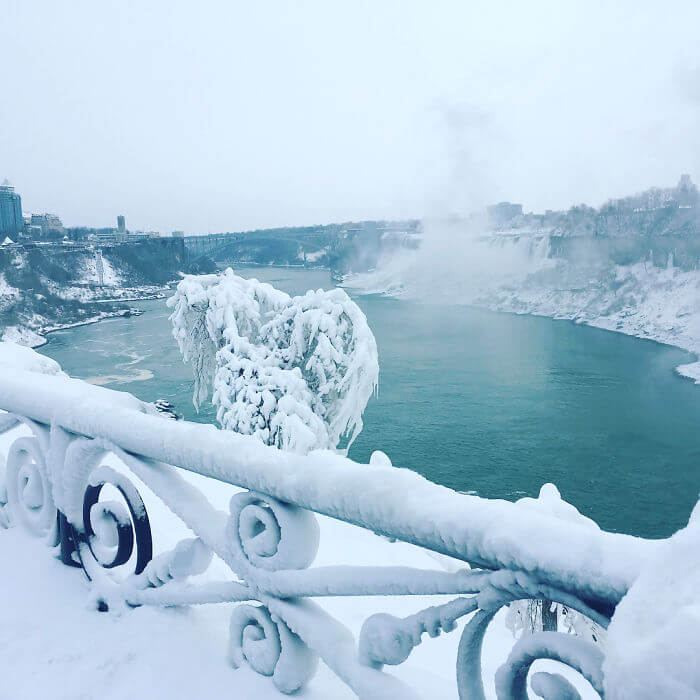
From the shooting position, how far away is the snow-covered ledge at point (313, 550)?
60 centimetres

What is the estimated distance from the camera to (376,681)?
846 millimetres

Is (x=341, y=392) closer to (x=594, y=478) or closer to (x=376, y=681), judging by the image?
(x=376, y=681)

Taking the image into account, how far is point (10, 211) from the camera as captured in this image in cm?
5947

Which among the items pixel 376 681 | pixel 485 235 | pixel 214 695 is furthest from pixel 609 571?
pixel 485 235

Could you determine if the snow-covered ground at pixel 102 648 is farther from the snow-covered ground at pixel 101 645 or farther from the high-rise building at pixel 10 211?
the high-rise building at pixel 10 211

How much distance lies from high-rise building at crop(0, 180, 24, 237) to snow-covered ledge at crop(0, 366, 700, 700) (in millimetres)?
63916

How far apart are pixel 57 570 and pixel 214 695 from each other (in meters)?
0.71

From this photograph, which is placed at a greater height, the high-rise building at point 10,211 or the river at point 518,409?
the high-rise building at point 10,211

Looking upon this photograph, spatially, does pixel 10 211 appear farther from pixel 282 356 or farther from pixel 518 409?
pixel 282 356

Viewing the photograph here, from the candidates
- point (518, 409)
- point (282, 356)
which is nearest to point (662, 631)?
point (282, 356)

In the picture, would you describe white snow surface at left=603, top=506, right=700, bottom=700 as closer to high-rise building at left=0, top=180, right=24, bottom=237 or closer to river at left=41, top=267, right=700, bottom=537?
river at left=41, top=267, right=700, bottom=537

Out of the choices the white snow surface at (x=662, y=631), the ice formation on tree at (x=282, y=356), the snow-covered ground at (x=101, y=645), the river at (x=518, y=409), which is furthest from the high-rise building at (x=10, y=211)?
the white snow surface at (x=662, y=631)

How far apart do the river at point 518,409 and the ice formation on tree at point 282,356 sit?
33.1 ft

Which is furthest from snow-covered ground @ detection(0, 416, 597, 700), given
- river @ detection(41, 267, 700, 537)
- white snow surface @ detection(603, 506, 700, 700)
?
river @ detection(41, 267, 700, 537)
